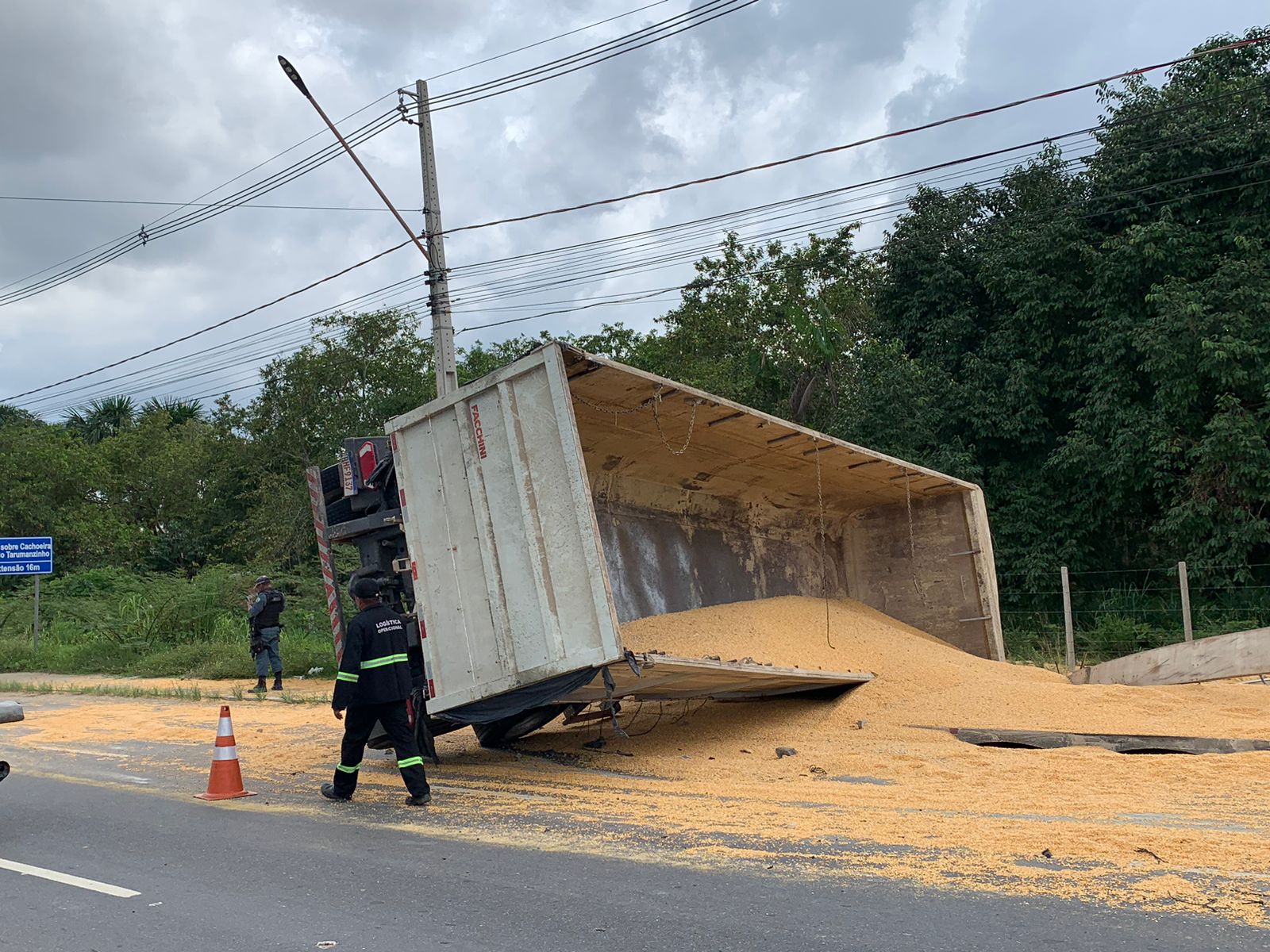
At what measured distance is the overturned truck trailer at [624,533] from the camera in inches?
278

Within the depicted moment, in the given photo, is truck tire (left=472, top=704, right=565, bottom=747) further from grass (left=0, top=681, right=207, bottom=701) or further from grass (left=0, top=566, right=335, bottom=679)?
grass (left=0, top=566, right=335, bottom=679)

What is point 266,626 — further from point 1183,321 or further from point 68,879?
point 1183,321

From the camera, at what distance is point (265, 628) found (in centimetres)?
1500

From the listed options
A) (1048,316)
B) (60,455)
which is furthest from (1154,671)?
(60,455)

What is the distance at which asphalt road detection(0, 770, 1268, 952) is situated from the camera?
13.1 ft

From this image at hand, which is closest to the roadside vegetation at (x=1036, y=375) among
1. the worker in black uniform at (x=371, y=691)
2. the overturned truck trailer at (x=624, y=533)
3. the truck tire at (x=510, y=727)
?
the overturned truck trailer at (x=624, y=533)

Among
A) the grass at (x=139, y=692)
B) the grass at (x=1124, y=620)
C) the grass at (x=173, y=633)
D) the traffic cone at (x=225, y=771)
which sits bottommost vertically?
the grass at (x=1124, y=620)

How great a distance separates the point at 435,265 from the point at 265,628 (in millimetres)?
5778

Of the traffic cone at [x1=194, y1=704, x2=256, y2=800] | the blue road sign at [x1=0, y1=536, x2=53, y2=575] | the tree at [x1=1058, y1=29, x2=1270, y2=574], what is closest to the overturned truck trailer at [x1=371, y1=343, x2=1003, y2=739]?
the traffic cone at [x1=194, y1=704, x2=256, y2=800]

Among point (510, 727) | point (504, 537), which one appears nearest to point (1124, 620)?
point (510, 727)

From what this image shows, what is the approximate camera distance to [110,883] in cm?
520

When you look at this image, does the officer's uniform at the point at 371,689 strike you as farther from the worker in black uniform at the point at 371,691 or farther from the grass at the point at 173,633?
the grass at the point at 173,633

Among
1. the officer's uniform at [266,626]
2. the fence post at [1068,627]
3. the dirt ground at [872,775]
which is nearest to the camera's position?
the dirt ground at [872,775]

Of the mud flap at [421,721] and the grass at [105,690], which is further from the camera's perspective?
the grass at [105,690]
